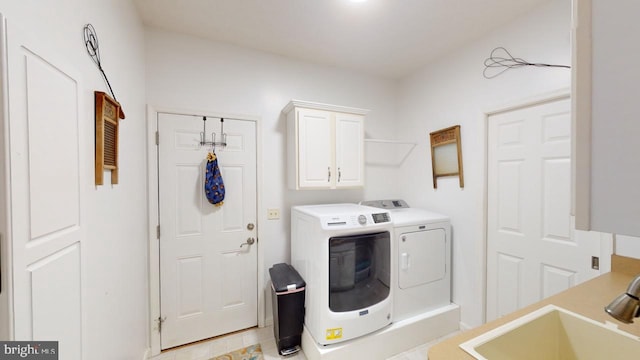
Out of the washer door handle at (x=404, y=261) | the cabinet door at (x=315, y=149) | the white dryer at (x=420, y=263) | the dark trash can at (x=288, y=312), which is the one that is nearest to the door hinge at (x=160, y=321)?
the dark trash can at (x=288, y=312)

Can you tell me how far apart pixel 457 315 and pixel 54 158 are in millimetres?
2967

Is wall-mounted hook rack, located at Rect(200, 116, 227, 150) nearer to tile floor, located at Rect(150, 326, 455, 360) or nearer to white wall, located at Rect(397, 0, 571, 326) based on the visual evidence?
tile floor, located at Rect(150, 326, 455, 360)

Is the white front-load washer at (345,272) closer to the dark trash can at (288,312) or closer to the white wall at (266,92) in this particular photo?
the dark trash can at (288,312)

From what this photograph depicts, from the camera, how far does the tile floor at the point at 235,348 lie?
1925 mm

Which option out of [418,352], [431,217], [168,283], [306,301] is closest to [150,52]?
[168,283]

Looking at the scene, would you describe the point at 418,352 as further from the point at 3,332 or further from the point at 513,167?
the point at 3,332

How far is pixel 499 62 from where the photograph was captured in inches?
77.0

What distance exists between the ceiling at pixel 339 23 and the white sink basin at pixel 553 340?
1963 millimetres

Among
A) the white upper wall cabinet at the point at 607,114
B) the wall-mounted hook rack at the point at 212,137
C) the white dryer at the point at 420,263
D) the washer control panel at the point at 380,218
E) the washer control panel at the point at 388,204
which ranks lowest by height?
the white dryer at the point at 420,263

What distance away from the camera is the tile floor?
1.92m

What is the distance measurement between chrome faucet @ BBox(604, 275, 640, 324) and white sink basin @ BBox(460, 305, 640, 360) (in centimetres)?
36

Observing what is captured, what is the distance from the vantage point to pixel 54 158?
76cm

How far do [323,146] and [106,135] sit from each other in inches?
60.2
